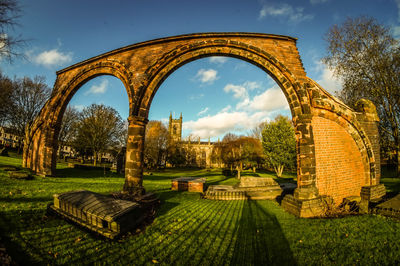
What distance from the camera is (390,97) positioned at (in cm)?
1209

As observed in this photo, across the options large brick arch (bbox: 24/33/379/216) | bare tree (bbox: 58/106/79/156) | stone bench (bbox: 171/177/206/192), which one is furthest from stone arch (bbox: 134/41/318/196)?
bare tree (bbox: 58/106/79/156)

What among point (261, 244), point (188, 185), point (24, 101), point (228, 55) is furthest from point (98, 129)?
point (261, 244)

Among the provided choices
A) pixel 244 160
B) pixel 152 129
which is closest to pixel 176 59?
pixel 244 160

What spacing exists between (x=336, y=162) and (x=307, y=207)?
2.43 meters

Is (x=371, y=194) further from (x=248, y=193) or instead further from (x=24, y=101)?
(x=24, y=101)

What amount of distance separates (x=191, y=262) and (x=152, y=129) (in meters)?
32.1

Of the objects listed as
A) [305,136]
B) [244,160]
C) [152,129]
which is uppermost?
[152,129]

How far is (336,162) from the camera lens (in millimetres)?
6195

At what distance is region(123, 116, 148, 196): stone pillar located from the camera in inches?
245

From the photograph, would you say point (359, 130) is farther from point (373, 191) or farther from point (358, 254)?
point (358, 254)

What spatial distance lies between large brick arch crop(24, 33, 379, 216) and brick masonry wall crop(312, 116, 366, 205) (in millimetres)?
40

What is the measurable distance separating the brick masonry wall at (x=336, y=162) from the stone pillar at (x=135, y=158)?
6891 mm

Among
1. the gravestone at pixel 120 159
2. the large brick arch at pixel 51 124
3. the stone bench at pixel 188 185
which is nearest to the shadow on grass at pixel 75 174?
the large brick arch at pixel 51 124

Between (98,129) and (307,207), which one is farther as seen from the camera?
(98,129)
